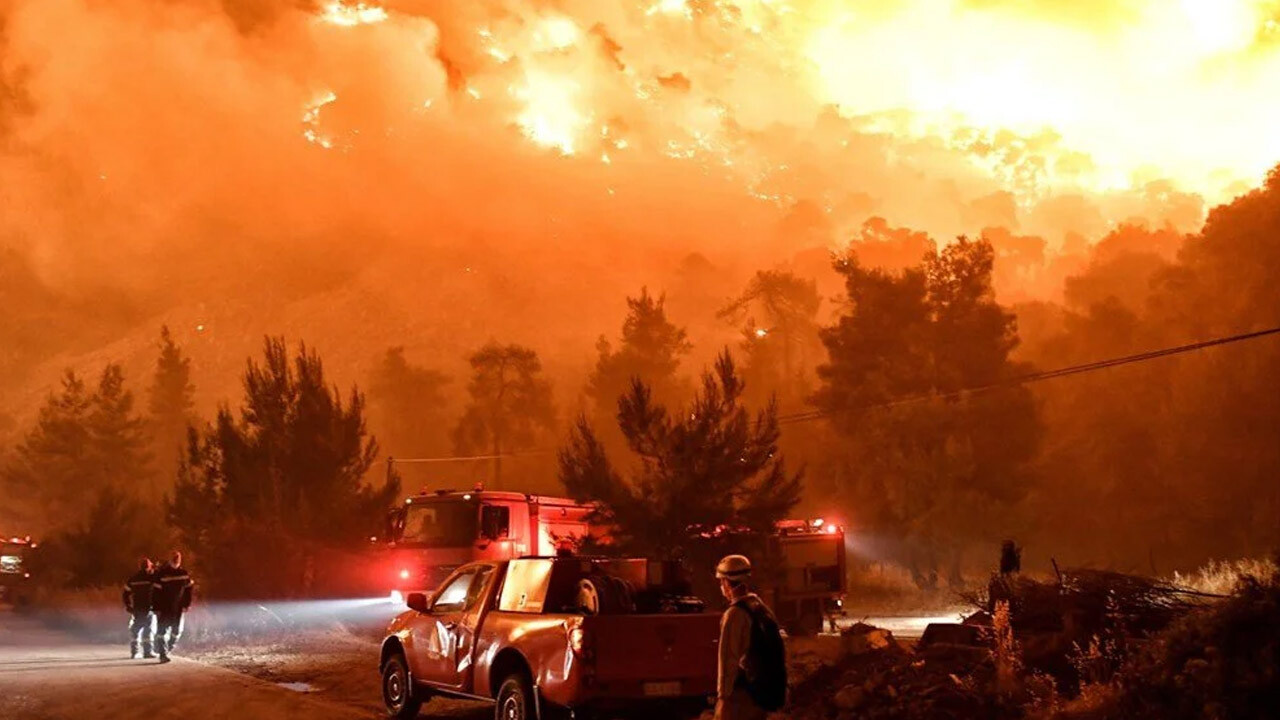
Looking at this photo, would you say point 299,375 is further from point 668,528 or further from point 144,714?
point 144,714

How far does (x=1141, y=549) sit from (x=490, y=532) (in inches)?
1189

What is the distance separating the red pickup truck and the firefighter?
9332mm

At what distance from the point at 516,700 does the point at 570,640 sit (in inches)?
38.8

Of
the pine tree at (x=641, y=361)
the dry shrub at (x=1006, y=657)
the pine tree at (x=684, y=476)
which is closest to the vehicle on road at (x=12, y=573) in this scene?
the pine tree at (x=684, y=476)

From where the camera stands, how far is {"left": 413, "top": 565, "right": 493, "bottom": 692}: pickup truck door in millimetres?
11648

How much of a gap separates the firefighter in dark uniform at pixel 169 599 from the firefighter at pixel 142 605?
0.19 m

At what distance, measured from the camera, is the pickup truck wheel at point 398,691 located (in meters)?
12.8

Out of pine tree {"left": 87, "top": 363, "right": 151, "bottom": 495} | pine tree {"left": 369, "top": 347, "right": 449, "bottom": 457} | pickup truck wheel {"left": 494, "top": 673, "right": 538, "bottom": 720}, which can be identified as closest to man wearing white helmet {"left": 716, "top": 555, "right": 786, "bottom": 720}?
pickup truck wheel {"left": 494, "top": 673, "right": 538, "bottom": 720}

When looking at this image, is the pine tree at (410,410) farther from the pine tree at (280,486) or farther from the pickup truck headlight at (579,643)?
the pickup truck headlight at (579,643)

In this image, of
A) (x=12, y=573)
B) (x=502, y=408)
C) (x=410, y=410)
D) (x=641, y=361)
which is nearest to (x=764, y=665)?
(x=12, y=573)

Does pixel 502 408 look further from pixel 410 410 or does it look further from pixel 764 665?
pixel 764 665

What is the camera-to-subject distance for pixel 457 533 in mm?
21250

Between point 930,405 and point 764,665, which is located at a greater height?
point 930,405

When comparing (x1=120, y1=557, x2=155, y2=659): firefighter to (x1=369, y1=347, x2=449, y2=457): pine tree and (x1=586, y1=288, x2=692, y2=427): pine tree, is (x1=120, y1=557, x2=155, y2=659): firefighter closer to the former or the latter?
(x1=586, y1=288, x2=692, y2=427): pine tree
